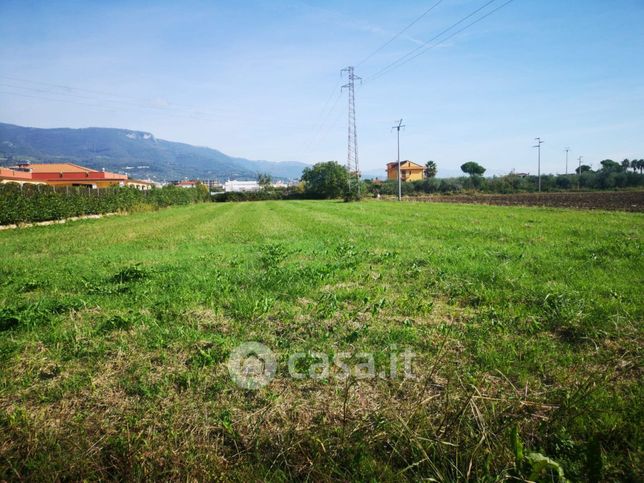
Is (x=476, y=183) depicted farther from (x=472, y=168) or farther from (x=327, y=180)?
(x=472, y=168)

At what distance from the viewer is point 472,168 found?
152 m

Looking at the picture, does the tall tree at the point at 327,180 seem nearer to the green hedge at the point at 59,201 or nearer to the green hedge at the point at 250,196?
the green hedge at the point at 250,196

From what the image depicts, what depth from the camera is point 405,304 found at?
4.95 m

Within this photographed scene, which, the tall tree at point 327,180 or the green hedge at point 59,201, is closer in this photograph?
the green hedge at point 59,201

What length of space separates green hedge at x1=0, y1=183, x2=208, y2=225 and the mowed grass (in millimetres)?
17899

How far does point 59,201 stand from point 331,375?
2823 centimetres

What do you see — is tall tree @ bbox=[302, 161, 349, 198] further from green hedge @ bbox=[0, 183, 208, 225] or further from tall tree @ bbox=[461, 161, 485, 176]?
tall tree @ bbox=[461, 161, 485, 176]

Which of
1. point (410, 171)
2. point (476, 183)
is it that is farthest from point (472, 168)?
point (476, 183)

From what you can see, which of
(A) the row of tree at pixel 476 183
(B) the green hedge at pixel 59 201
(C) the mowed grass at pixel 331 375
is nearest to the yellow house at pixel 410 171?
(A) the row of tree at pixel 476 183

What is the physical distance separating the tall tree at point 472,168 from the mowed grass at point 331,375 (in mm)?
157817

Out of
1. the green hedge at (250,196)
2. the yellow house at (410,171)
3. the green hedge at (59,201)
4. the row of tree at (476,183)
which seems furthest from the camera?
the yellow house at (410,171)

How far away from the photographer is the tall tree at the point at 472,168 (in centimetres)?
14988

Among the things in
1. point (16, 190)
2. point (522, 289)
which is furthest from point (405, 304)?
point (16, 190)

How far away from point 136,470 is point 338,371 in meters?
1.68
